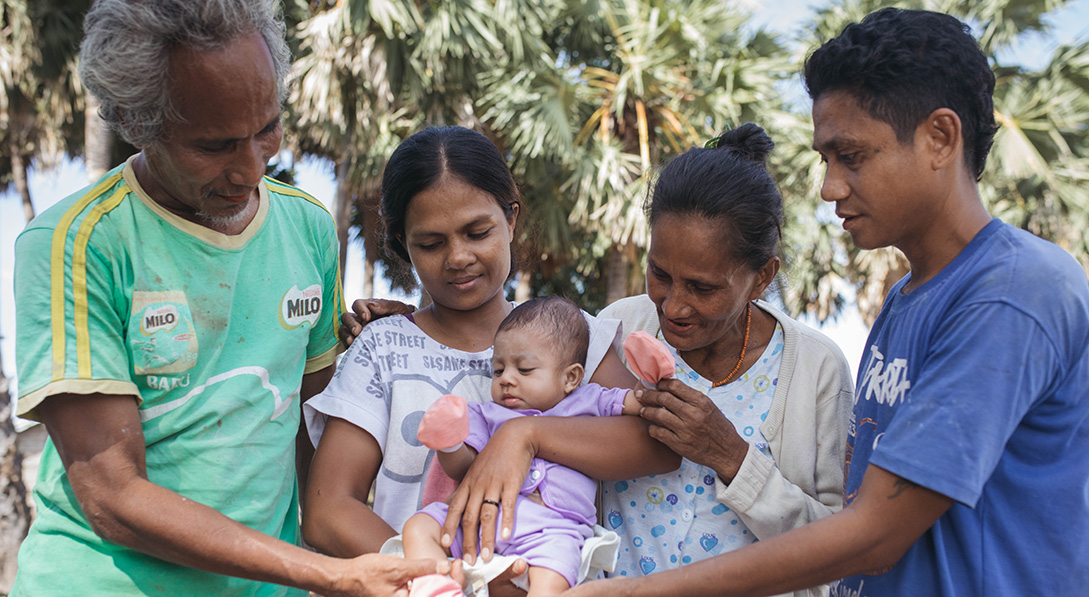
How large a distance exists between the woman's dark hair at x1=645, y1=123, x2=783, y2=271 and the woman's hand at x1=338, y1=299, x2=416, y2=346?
867mm

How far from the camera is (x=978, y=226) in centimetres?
178

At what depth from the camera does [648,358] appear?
2072mm

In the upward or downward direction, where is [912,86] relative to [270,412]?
upward

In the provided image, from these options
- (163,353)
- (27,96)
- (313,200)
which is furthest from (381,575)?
(27,96)

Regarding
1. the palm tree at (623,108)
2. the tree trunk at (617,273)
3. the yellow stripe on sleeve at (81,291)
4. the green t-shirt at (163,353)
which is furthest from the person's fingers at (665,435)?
the tree trunk at (617,273)

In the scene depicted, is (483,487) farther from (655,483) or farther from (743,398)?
(743,398)

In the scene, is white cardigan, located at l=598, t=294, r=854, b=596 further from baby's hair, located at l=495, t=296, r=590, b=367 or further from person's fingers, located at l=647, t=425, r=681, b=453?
baby's hair, located at l=495, t=296, r=590, b=367

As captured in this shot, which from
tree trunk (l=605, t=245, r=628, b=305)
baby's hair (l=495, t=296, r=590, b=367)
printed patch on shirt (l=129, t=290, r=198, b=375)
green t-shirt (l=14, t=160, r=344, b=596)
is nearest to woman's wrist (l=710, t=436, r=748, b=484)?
baby's hair (l=495, t=296, r=590, b=367)

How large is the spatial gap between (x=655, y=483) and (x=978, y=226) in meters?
1.06

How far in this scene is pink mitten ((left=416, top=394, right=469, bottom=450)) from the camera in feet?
6.06

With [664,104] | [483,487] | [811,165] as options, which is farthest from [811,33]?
[483,487]

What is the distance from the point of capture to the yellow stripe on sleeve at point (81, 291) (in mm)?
1735

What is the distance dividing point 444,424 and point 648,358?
59 cm

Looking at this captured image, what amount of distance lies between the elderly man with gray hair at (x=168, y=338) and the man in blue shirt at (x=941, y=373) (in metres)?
0.97
